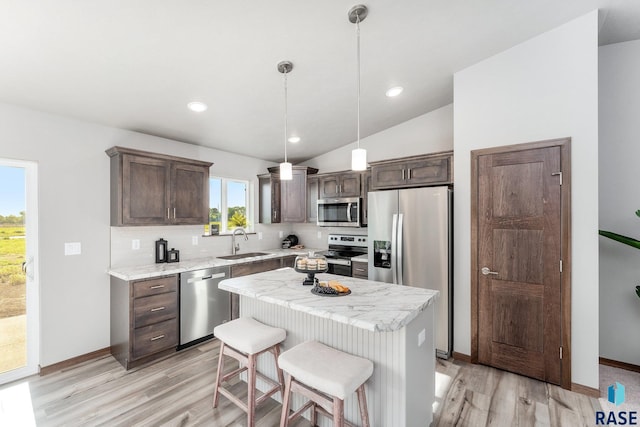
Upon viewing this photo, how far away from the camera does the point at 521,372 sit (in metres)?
2.67

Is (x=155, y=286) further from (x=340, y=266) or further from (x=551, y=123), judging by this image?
(x=551, y=123)

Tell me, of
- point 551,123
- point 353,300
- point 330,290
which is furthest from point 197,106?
point 551,123

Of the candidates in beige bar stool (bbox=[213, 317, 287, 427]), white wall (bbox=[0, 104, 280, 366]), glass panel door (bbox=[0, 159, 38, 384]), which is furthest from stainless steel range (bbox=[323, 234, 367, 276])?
glass panel door (bbox=[0, 159, 38, 384])

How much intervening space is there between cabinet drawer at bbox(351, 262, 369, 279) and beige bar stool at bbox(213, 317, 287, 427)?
1842mm

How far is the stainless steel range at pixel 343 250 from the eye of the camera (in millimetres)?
4070

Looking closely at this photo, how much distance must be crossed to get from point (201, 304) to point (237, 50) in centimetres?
265

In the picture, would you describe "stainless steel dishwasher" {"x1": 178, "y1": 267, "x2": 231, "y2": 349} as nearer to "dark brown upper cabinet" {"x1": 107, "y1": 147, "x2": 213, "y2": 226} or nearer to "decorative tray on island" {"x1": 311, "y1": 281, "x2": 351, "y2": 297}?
"dark brown upper cabinet" {"x1": 107, "y1": 147, "x2": 213, "y2": 226}

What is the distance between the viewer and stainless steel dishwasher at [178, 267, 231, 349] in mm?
3193

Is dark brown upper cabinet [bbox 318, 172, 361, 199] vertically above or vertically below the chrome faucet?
above

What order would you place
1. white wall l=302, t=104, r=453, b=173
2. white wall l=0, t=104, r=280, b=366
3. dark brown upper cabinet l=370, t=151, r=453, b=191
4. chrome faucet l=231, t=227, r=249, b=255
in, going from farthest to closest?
chrome faucet l=231, t=227, r=249, b=255 < white wall l=302, t=104, r=453, b=173 < dark brown upper cabinet l=370, t=151, r=453, b=191 < white wall l=0, t=104, r=280, b=366

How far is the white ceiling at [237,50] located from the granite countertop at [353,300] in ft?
5.95

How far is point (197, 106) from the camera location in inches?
117

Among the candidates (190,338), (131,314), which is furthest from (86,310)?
(190,338)

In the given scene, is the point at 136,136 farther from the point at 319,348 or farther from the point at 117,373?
the point at 319,348
